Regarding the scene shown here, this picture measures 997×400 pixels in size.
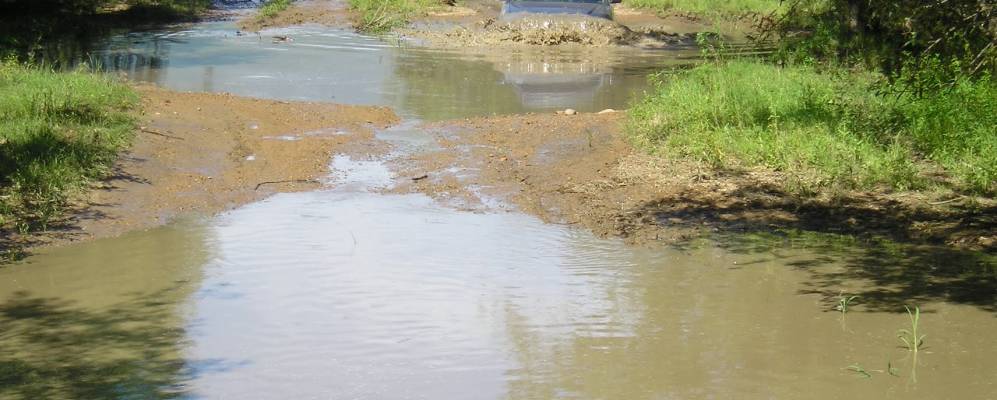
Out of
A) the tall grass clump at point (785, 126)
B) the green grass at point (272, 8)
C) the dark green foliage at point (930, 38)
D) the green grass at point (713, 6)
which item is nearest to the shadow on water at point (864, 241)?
the tall grass clump at point (785, 126)

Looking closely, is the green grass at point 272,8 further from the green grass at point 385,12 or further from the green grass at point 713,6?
the green grass at point 713,6

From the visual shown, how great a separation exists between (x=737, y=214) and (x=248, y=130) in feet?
19.9

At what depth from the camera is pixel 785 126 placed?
36.2ft

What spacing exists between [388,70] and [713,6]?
14544mm

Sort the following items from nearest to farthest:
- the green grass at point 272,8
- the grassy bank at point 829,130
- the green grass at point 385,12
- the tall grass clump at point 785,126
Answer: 1. the grassy bank at point 829,130
2. the tall grass clump at point 785,126
3. the green grass at point 385,12
4. the green grass at point 272,8

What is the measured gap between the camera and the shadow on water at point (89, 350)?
220 inches

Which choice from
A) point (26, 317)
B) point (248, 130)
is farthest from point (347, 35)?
point (26, 317)

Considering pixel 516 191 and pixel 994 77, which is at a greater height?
pixel 994 77

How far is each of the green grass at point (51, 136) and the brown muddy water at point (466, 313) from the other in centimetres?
100

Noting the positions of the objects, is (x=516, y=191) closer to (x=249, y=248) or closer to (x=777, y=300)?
(x=249, y=248)

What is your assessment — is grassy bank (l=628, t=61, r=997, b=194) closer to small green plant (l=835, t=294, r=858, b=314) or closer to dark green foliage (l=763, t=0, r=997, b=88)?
dark green foliage (l=763, t=0, r=997, b=88)

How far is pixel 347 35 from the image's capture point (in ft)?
79.5

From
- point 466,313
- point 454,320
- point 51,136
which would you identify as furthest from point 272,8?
point 454,320

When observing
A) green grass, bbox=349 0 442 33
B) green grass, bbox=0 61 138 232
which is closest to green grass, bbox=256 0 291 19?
green grass, bbox=349 0 442 33
